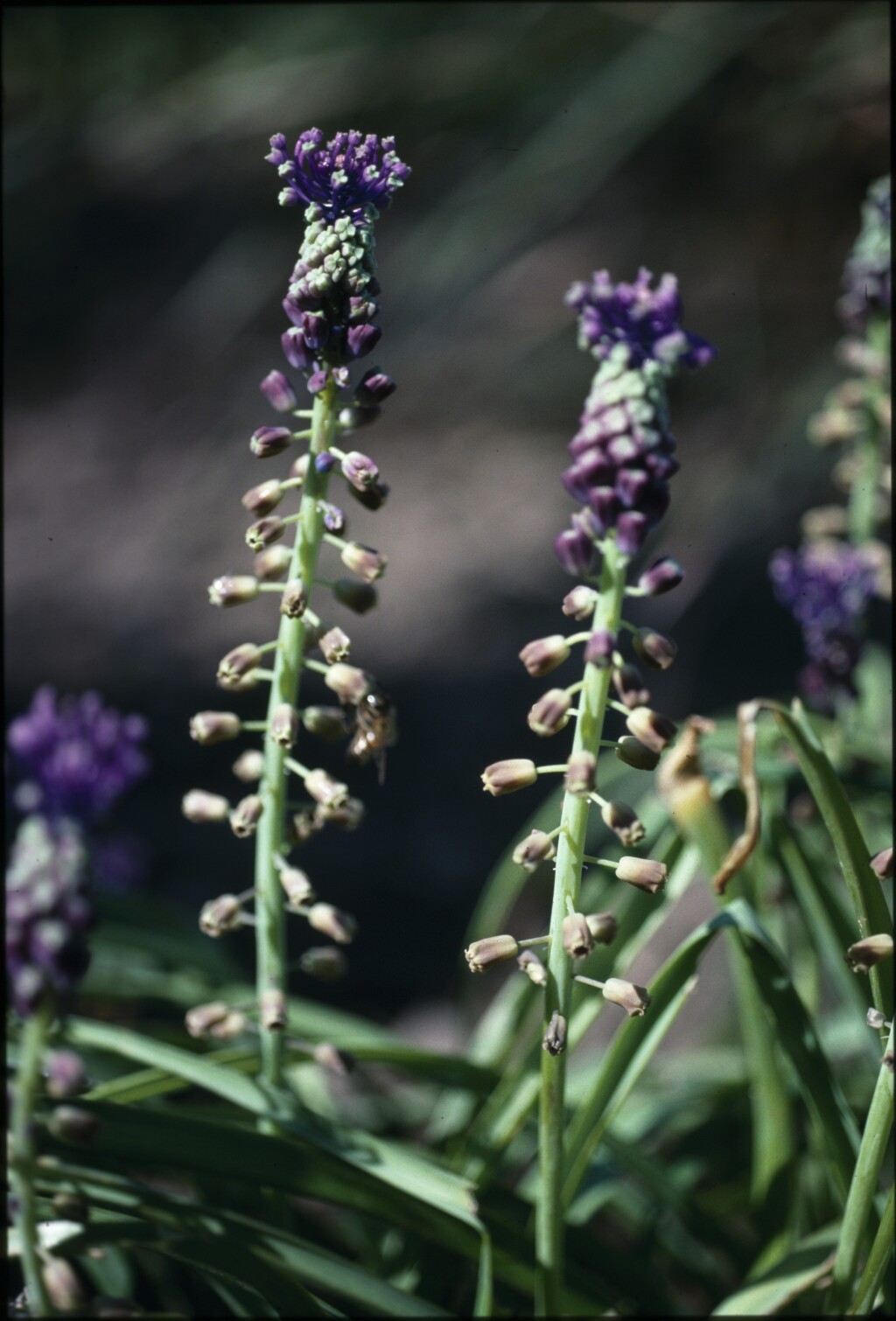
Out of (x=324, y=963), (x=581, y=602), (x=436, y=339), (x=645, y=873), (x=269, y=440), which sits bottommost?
(x=324, y=963)

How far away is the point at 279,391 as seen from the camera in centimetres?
154

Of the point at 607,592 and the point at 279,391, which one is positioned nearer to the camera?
the point at 607,592

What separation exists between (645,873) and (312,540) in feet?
2.06

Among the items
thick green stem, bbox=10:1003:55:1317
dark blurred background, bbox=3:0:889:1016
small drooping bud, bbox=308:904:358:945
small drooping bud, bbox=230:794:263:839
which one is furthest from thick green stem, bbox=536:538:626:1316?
dark blurred background, bbox=3:0:889:1016

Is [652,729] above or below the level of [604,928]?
above

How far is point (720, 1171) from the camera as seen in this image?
2.86 meters

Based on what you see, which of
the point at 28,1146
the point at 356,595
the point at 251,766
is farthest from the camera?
the point at 251,766

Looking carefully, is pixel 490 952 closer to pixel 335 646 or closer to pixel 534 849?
pixel 534 849

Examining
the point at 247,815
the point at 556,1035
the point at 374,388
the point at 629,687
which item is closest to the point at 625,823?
the point at 629,687

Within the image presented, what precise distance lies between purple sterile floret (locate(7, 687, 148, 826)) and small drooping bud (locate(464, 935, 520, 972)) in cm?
60

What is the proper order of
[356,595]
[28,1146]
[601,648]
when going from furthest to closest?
[356,595]
[601,648]
[28,1146]

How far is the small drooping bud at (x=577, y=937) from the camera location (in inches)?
52.8

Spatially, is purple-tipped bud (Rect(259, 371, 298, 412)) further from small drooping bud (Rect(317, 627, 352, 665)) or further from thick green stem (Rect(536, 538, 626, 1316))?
thick green stem (Rect(536, 538, 626, 1316))

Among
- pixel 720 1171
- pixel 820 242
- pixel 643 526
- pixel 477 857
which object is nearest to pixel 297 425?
pixel 477 857
